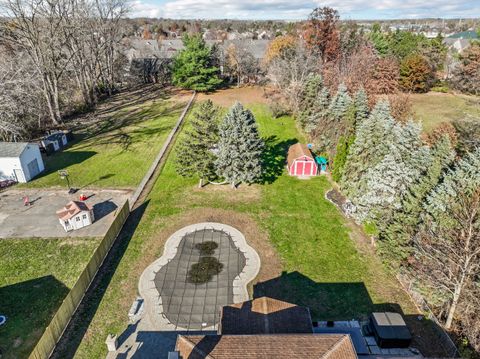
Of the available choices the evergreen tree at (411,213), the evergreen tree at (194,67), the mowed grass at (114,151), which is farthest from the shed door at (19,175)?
the evergreen tree at (194,67)

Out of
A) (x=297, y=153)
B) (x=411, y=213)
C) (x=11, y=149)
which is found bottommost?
(x=297, y=153)

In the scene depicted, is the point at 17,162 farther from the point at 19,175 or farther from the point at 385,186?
the point at 385,186

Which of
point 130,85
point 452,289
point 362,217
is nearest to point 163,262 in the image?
point 362,217

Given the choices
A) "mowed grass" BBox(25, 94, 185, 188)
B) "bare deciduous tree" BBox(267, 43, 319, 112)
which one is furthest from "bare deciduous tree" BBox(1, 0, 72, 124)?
"bare deciduous tree" BBox(267, 43, 319, 112)

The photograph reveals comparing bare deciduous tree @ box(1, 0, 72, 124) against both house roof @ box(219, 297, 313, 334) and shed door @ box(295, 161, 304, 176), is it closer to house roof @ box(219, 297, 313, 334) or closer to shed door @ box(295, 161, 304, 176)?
shed door @ box(295, 161, 304, 176)

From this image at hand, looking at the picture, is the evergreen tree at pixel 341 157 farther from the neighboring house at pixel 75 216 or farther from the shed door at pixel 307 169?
the neighboring house at pixel 75 216

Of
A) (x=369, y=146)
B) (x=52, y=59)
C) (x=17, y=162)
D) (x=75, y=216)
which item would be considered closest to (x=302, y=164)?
(x=369, y=146)
